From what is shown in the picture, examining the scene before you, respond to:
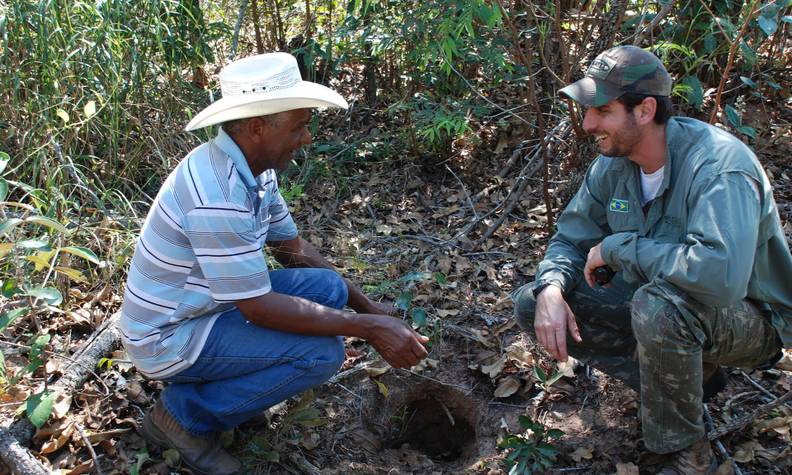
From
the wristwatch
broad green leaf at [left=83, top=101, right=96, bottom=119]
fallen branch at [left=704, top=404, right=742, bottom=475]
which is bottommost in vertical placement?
fallen branch at [left=704, top=404, right=742, bottom=475]

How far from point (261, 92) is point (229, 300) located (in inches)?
28.3

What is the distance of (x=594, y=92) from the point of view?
2834 mm

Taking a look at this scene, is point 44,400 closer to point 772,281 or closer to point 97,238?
point 97,238

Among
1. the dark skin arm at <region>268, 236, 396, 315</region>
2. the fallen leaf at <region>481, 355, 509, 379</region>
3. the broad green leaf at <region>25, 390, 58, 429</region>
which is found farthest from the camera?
the fallen leaf at <region>481, 355, 509, 379</region>

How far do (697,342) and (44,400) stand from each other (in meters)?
2.36

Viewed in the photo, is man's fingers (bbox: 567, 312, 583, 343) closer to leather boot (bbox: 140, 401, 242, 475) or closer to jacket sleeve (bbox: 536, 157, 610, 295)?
jacket sleeve (bbox: 536, 157, 610, 295)

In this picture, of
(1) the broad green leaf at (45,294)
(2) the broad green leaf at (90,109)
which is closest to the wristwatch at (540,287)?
(1) the broad green leaf at (45,294)

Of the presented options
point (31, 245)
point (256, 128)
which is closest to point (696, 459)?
point (256, 128)

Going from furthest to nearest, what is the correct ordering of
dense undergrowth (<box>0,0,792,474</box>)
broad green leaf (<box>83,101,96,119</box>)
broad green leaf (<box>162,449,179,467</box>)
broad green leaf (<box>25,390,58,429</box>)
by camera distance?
1. broad green leaf (<box>83,101,96,119</box>)
2. dense undergrowth (<box>0,0,792,474</box>)
3. broad green leaf (<box>162,449,179,467</box>)
4. broad green leaf (<box>25,390,58,429</box>)

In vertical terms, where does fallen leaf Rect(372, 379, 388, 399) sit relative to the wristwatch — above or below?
below

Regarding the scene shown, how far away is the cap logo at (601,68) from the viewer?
111 inches

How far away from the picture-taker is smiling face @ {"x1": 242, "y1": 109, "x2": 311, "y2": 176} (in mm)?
2637

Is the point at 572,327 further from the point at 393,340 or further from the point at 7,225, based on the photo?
the point at 7,225

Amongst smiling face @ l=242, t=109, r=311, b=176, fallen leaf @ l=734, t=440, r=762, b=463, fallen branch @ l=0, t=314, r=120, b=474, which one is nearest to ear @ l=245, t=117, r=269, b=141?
smiling face @ l=242, t=109, r=311, b=176
